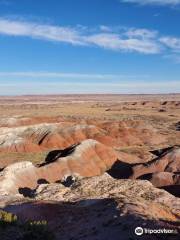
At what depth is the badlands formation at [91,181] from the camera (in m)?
16.6

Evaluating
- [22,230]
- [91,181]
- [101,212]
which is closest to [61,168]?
[91,181]

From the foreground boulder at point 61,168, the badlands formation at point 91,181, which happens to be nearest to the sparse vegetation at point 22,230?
the badlands formation at point 91,181

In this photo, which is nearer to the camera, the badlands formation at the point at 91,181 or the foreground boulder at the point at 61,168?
the badlands formation at the point at 91,181

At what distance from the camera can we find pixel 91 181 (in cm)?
2852

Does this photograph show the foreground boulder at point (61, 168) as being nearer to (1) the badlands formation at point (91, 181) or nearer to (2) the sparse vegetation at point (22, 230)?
(1) the badlands formation at point (91, 181)

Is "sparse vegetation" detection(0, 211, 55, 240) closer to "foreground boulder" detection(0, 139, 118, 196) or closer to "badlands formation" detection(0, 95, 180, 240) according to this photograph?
"badlands formation" detection(0, 95, 180, 240)

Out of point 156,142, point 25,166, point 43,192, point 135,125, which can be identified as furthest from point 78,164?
point 135,125

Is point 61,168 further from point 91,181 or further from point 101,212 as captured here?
point 101,212

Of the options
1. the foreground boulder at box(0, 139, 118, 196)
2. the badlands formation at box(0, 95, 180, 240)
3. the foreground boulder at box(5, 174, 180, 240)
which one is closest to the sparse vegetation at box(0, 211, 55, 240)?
the badlands formation at box(0, 95, 180, 240)

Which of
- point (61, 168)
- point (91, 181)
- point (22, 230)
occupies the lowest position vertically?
point (61, 168)

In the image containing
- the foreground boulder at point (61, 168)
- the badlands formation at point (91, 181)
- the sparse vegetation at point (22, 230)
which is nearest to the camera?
the sparse vegetation at point (22, 230)

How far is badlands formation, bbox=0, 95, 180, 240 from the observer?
54.3ft

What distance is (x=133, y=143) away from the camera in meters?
65.9

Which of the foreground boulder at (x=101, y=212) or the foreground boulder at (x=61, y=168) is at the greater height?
the foreground boulder at (x=101, y=212)
